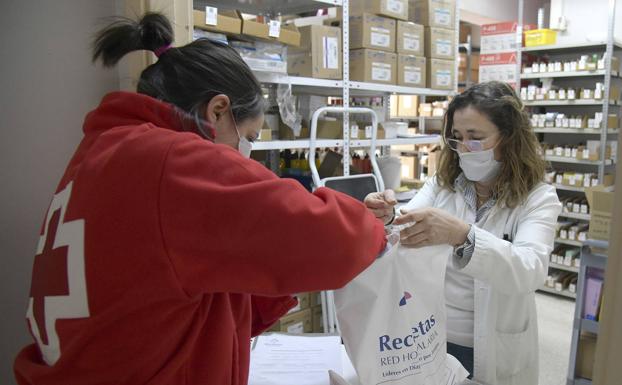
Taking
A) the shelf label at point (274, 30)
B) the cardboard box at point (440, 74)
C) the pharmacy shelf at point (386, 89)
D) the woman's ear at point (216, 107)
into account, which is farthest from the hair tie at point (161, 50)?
the cardboard box at point (440, 74)

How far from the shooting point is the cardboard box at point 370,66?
2752mm

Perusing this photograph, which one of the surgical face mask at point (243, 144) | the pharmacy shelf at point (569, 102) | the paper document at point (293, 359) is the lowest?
the paper document at point (293, 359)

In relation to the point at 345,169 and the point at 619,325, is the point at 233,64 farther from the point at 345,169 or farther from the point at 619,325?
the point at 345,169

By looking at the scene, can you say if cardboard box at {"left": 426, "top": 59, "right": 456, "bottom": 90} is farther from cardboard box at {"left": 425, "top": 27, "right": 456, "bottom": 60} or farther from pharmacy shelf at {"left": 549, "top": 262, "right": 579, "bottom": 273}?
pharmacy shelf at {"left": 549, "top": 262, "right": 579, "bottom": 273}

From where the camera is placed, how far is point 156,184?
675mm

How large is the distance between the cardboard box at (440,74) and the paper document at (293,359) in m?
2.36

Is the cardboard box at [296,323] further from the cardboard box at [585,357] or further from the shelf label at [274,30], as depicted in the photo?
the shelf label at [274,30]

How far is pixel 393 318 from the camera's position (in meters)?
1.04

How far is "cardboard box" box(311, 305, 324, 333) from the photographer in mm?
2762

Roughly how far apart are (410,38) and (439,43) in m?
→ 0.33

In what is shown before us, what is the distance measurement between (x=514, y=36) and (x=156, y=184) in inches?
192

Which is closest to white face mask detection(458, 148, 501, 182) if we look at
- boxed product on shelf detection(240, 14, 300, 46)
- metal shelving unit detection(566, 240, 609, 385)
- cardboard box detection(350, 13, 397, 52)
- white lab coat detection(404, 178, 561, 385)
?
white lab coat detection(404, 178, 561, 385)

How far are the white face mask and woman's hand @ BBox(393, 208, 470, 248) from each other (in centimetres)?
49

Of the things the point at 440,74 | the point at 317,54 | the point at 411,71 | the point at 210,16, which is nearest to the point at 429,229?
the point at 210,16
